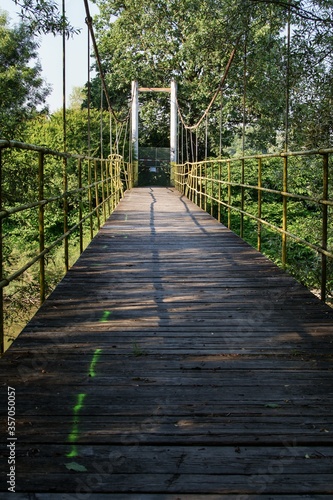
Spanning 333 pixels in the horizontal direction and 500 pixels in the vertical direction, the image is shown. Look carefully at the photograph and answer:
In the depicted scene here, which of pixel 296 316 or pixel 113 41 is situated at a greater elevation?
pixel 113 41

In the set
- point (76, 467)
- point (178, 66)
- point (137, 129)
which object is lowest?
point (76, 467)

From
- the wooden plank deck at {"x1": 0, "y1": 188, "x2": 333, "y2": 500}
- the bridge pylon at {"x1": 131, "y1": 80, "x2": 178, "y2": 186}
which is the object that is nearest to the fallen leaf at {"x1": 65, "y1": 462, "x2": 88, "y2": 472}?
the wooden plank deck at {"x1": 0, "y1": 188, "x2": 333, "y2": 500}

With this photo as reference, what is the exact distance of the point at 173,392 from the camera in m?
2.14

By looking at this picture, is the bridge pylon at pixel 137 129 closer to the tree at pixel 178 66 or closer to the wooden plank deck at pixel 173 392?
the tree at pixel 178 66

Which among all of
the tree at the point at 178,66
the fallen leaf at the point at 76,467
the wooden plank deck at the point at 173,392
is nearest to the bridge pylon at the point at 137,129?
the tree at the point at 178,66

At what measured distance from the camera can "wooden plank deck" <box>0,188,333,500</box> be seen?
5.16 ft

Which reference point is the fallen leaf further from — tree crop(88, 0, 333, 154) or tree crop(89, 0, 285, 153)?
tree crop(89, 0, 285, 153)

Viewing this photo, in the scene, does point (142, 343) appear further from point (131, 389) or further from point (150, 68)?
point (150, 68)

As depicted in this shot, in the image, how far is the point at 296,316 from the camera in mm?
3199

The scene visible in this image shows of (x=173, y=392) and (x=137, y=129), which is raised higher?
(x=137, y=129)

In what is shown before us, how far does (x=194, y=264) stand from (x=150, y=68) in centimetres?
2092

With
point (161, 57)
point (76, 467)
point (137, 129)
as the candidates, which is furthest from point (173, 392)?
point (161, 57)

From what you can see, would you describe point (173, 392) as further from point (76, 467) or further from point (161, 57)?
point (161, 57)

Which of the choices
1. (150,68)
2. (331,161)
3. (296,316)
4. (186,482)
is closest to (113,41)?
(150,68)
